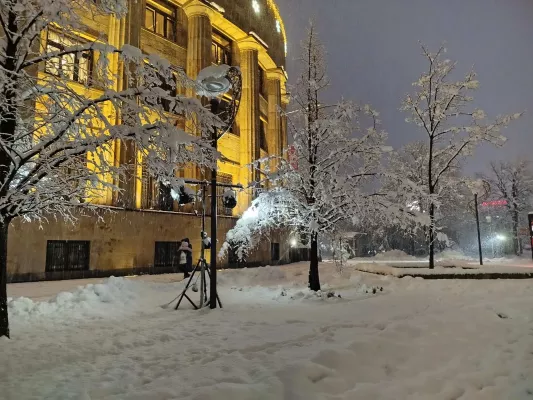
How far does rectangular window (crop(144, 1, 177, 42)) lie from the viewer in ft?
74.9

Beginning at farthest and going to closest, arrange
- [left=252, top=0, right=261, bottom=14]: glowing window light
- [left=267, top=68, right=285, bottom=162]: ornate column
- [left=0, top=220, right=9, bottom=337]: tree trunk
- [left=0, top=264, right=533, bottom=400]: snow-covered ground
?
[left=267, top=68, right=285, bottom=162]: ornate column, [left=252, top=0, right=261, bottom=14]: glowing window light, [left=0, top=220, right=9, bottom=337]: tree trunk, [left=0, top=264, right=533, bottom=400]: snow-covered ground

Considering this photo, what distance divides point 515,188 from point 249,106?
36.2 m

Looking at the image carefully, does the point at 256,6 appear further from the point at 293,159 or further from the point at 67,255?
the point at 67,255

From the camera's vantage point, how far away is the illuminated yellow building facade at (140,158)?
15.9m

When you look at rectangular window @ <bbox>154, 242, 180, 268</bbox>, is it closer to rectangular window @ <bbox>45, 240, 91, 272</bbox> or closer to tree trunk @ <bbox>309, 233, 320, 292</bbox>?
rectangular window @ <bbox>45, 240, 91, 272</bbox>

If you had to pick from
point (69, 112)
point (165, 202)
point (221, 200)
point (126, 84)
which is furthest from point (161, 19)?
point (69, 112)

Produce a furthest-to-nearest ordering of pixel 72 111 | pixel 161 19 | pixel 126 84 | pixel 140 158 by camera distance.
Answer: pixel 161 19, pixel 126 84, pixel 140 158, pixel 72 111

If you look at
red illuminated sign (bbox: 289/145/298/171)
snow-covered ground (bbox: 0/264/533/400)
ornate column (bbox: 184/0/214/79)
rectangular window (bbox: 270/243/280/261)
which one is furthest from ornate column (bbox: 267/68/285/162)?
snow-covered ground (bbox: 0/264/533/400)

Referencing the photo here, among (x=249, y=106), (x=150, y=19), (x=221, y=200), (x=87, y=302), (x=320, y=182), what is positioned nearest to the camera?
(x=87, y=302)

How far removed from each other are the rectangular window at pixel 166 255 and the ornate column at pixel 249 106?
27.5 ft

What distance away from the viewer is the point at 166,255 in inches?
806

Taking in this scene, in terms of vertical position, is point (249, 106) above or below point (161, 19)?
below

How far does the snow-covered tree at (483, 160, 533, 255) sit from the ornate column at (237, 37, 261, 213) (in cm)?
3136

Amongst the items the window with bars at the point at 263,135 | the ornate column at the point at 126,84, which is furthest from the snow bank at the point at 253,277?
the window with bars at the point at 263,135
